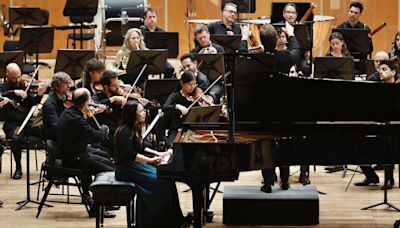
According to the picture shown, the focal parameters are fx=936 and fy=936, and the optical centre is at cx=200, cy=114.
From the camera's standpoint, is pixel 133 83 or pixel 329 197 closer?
pixel 329 197

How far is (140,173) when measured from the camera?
27.0 feet

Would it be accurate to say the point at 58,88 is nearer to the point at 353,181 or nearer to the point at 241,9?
the point at 353,181

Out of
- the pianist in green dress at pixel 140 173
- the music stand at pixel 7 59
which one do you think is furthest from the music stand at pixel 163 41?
the pianist in green dress at pixel 140 173

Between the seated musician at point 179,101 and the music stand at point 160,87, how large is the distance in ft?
Answer: 0.57

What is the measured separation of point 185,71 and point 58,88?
1712 millimetres

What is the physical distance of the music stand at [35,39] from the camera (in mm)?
13094

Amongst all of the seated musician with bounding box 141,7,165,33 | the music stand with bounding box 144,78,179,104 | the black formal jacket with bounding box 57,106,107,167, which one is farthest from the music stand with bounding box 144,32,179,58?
the black formal jacket with bounding box 57,106,107,167

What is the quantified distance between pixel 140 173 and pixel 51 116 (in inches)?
76.8

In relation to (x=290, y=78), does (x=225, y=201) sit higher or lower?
A: lower

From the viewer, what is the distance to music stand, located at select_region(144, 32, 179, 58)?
41.2ft

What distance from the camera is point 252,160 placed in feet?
25.1

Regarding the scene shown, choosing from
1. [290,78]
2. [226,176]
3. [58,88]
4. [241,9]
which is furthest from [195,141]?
[241,9]

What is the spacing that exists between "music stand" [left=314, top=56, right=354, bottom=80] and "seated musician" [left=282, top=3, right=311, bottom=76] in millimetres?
1087

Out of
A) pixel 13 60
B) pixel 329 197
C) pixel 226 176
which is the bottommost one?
pixel 329 197
